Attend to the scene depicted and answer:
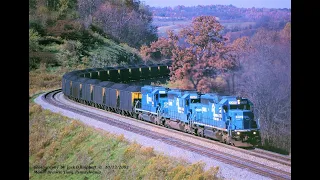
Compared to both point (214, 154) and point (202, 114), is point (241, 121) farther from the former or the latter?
point (202, 114)

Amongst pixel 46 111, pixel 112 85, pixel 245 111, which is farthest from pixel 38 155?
pixel 112 85

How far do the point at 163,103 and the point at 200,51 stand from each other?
2.87m

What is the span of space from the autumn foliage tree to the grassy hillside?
2.51 meters

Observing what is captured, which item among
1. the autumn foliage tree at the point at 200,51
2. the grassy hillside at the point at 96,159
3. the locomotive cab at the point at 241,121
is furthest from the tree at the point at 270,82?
the grassy hillside at the point at 96,159

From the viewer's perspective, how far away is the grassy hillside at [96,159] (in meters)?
8.31

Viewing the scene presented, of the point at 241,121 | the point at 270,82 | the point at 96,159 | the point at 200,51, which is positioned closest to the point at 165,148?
the point at 96,159

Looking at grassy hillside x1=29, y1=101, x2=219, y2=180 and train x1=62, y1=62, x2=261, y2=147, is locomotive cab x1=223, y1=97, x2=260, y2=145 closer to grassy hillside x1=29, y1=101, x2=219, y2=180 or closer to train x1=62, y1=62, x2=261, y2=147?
train x1=62, y1=62, x2=261, y2=147

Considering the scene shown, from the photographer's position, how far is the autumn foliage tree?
10.1m

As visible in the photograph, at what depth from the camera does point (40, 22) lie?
10.4 m

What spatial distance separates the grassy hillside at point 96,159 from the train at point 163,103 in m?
1.97

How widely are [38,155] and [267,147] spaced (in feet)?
17.4

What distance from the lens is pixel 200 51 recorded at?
1027 cm

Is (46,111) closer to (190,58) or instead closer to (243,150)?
(190,58)
